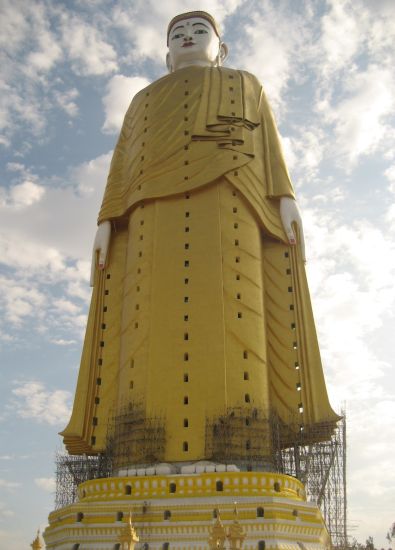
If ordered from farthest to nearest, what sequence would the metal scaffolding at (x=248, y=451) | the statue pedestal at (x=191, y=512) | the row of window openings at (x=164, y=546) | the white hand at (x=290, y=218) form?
the white hand at (x=290, y=218) < the metal scaffolding at (x=248, y=451) < the statue pedestal at (x=191, y=512) < the row of window openings at (x=164, y=546)

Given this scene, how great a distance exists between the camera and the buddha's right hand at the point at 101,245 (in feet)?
103

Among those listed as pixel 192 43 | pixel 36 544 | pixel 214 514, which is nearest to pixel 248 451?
pixel 214 514

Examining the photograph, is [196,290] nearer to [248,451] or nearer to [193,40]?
[248,451]

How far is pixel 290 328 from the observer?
2914 cm

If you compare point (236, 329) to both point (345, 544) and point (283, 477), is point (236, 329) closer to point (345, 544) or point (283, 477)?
A: point (283, 477)

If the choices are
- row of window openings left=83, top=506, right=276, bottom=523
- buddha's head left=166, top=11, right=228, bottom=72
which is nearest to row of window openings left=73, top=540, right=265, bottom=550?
row of window openings left=83, top=506, right=276, bottom=523

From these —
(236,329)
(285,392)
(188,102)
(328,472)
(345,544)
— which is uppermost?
(188,102)

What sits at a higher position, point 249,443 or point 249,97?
point 249,97

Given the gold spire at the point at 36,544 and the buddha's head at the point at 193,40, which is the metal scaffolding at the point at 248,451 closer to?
the gold spire at the point at 36,544

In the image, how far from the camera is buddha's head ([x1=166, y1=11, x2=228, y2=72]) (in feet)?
117

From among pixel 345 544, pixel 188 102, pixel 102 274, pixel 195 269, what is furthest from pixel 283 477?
pixel 188 102

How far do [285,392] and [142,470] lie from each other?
6829 millimetres

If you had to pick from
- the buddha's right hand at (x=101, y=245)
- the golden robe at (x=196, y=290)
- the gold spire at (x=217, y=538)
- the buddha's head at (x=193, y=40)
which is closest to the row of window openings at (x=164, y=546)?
the golden robe at (x=196, y=290)

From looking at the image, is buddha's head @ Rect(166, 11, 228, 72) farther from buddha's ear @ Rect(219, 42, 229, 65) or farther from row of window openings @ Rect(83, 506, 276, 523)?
row of window openings @ Rect(83, 506, 276, 523)
